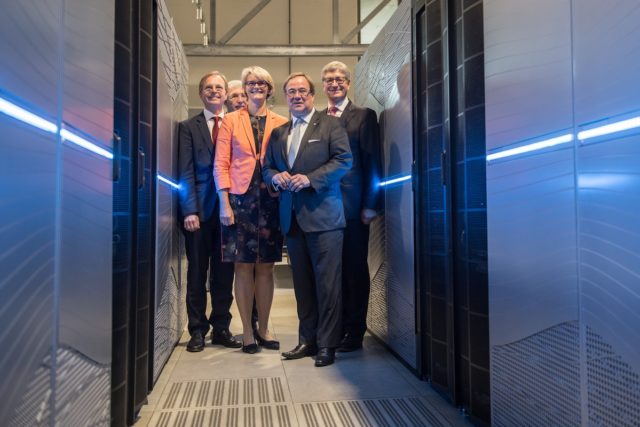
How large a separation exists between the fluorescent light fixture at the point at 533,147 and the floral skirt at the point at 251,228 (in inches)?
57.9

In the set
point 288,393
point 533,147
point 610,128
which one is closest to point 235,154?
point 288,393

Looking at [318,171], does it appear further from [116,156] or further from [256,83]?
[116,156]

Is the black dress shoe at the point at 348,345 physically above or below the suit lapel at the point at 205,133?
below

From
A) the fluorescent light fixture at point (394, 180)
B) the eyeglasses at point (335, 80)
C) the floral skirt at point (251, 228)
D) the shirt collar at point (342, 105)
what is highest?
the eyeglasses at point (335, 80)

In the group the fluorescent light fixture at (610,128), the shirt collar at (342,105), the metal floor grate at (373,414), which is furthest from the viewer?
the shirt collar at (342,105)

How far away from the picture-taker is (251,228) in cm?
291

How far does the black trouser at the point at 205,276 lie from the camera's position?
312 centimetres

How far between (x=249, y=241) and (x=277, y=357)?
0.70 metres

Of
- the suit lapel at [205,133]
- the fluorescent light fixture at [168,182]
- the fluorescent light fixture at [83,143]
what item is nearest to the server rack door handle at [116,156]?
the fluorescent light fixture at [83,143]

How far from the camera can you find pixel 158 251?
2473 mm

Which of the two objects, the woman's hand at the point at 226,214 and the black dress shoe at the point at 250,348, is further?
the black dress shoe at the point at 250,348

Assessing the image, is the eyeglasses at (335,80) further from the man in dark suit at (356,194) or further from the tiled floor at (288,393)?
the tiled floor at (288,393)

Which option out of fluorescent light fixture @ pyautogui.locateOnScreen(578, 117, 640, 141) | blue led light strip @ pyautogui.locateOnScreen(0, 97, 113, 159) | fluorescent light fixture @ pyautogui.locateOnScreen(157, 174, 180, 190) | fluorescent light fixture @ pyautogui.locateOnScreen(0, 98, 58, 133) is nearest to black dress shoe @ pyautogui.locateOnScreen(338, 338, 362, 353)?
fluorescent light fixture @ pyautogui.locateOnScreen(157, 174, 180, 190)

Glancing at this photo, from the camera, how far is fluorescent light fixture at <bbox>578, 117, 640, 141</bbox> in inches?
43.3
